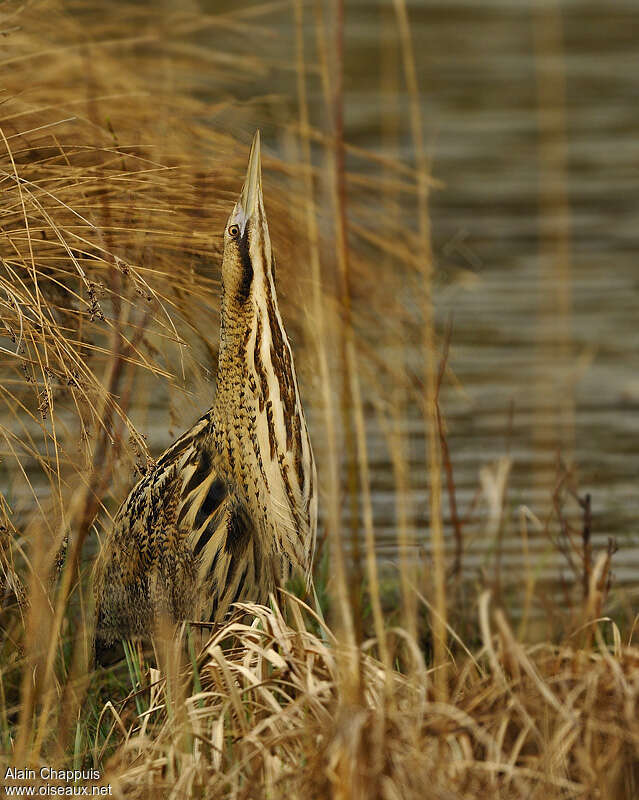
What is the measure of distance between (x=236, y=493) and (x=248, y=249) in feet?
1.55

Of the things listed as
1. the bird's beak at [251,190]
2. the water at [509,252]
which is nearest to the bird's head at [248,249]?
the bird's beak at [251,190]

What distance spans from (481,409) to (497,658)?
9.84 ft

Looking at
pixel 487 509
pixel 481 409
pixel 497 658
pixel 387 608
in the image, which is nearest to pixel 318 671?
pixel 497 658

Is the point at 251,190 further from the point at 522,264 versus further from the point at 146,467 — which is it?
the point at 522,264

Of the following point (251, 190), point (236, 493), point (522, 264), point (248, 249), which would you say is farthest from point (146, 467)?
point (522, 264)

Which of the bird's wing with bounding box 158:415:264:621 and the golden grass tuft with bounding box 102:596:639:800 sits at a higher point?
the bird's wing with bounding box 158:415:264:621

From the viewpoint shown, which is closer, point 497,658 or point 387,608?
point 497,658

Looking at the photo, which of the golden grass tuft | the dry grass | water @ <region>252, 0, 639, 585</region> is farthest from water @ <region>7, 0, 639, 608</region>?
the golden grass tuft

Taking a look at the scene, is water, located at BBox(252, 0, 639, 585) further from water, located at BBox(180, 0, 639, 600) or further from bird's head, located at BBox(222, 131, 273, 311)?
bird's head, located at BBox(222, 131, 273, 311)

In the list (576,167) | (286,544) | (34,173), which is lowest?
(286,544)

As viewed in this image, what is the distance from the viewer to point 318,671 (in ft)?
8.34

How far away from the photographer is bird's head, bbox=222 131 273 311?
290cm

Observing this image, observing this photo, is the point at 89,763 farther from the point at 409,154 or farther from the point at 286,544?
the point at 409,154

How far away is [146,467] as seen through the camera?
9.73 ft
